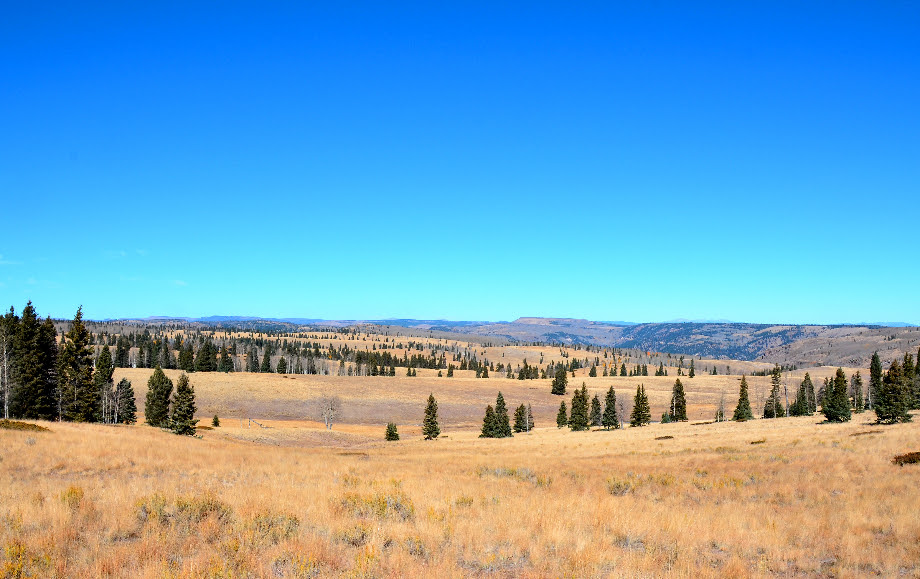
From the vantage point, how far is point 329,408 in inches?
3792

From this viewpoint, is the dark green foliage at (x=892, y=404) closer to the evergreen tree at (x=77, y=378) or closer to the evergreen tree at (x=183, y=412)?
the evergreen tree at (x=183, y=412)

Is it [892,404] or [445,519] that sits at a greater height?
[445,519]

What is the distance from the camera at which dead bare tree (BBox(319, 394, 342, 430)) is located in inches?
3617

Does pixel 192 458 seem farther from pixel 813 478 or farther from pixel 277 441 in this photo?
pixel 277 441

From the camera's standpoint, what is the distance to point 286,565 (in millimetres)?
6816

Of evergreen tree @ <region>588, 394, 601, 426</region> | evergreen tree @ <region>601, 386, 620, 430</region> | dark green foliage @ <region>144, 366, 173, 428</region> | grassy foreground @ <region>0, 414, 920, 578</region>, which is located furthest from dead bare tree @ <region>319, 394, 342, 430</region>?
grassy foreground @ <region>0, 414, 920, 578</region>

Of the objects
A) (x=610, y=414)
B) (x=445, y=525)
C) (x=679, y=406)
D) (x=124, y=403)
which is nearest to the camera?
(x=445, y=525)

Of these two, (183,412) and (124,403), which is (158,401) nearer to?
(124,403)

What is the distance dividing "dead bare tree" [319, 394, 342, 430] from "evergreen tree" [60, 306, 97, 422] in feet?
133

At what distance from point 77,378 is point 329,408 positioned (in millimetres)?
49980

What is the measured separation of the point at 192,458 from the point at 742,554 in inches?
767

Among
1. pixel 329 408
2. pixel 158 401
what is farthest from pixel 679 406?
pixel 158 401

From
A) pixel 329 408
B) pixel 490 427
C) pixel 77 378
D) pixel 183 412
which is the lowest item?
pixel 329 408

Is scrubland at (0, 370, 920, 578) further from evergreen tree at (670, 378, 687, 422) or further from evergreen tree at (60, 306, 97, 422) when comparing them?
evergreen tree at (670, 378, 687, 422)
